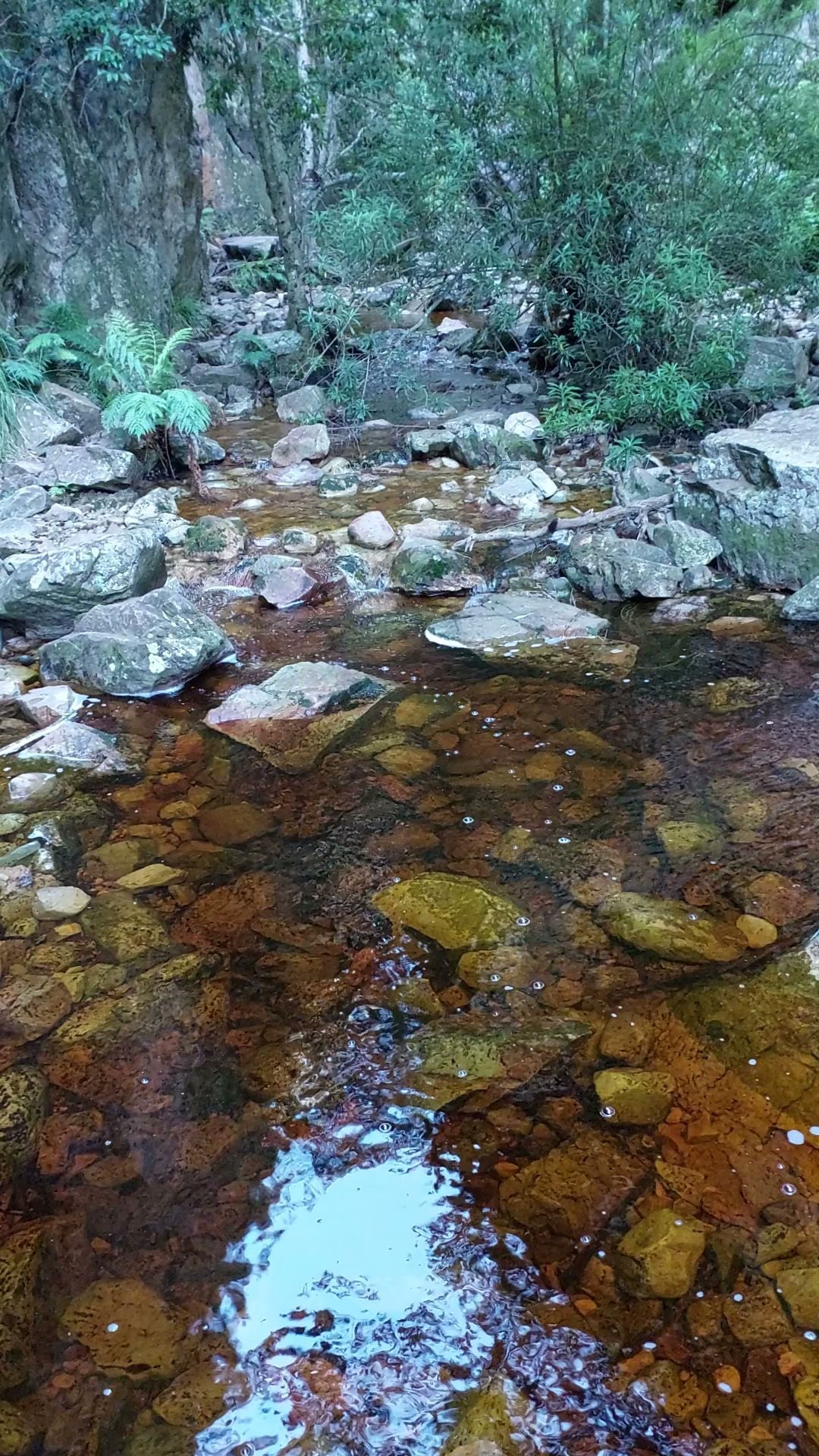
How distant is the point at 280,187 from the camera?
8812mm

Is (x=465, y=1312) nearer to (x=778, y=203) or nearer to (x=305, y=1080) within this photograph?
(x=305, y=1080)

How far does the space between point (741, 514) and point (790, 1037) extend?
10.8ft

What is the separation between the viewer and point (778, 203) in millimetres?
6410

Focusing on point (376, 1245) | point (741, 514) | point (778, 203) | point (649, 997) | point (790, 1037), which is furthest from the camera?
point (778, 203)

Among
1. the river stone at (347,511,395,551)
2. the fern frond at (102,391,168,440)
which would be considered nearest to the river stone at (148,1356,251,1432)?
the river stone at (347,511,395,551)

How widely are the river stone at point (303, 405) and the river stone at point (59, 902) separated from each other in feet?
20.0

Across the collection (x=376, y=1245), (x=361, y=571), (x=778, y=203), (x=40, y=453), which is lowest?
(x=376, y=1245)

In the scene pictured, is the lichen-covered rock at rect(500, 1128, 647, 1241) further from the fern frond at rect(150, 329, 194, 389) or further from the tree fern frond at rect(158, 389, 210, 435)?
the fern frond at rect(150, 329, 194, 389)

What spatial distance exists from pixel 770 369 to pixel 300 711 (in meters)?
4.87

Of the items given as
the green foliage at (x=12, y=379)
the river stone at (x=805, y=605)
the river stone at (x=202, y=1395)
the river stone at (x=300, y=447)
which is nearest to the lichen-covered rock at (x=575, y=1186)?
the river stone at (x=202, y=1395)

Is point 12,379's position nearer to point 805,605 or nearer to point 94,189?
point 94,189

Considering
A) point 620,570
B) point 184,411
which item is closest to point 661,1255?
point 620,570

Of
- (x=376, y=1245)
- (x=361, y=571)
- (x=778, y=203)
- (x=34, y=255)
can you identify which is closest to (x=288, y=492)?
(x=361, y=571)

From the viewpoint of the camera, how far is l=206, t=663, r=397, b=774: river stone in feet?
11.4
